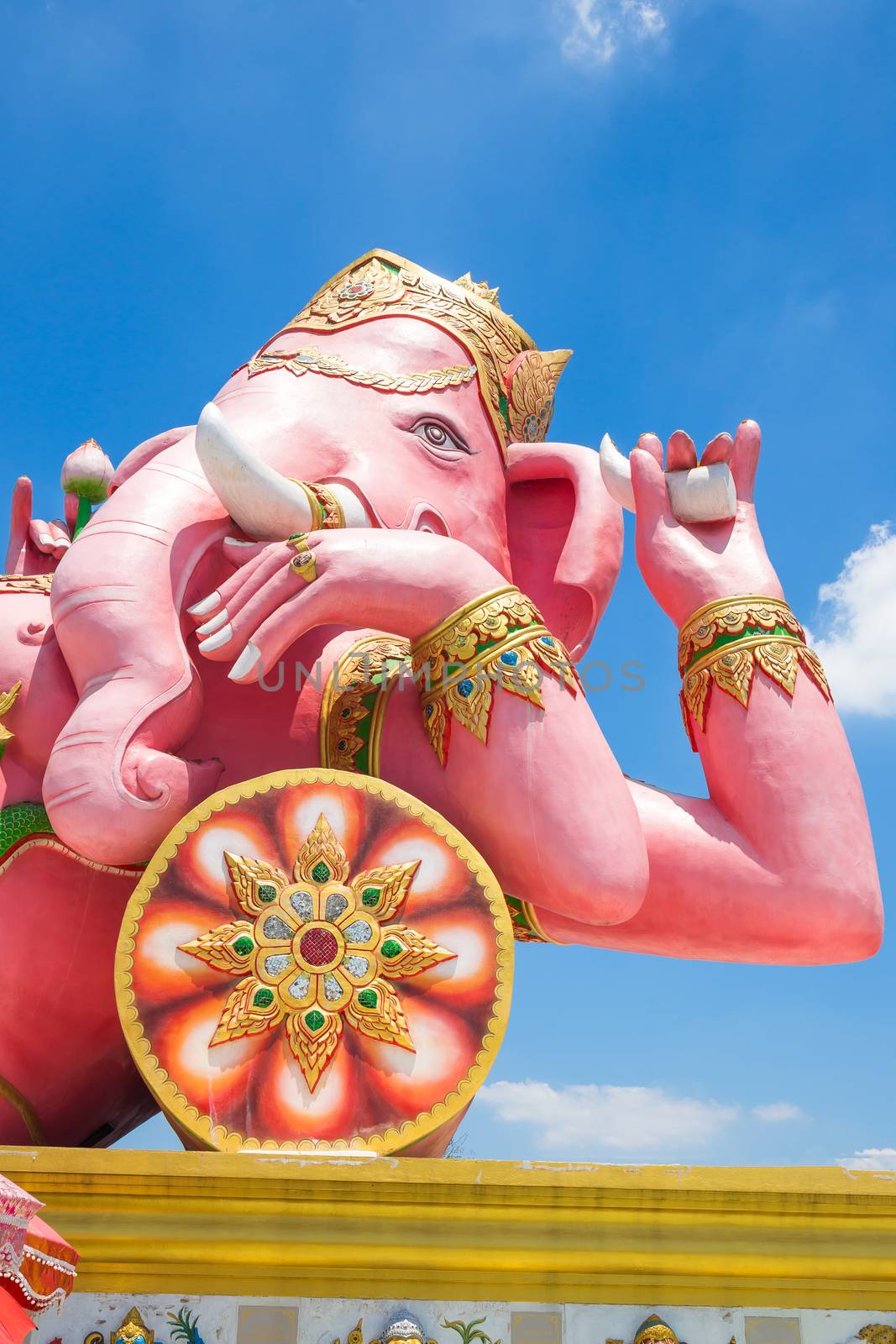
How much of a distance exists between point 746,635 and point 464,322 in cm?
195

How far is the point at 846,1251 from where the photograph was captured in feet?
11.0

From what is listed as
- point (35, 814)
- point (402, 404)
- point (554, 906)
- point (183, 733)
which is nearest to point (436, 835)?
point (554, 906)

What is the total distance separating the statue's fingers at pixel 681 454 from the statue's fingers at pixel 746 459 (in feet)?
0.49

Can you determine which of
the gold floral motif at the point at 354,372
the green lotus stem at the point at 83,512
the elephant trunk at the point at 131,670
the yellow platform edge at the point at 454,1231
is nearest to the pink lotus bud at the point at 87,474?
the green lotus stem at the point at 83,512

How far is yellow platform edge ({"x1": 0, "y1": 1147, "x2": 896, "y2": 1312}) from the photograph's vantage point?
327cm

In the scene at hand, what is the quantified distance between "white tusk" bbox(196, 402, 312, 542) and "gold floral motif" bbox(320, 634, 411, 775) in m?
0.51

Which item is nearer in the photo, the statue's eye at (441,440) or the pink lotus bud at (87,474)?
the statue's eye at (441,440)

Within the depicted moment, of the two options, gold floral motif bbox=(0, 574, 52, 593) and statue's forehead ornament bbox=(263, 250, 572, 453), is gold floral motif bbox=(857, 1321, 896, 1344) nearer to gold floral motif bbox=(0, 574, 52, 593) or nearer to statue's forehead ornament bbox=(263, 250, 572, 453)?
gold floral motif bbox=(0, 574, 52, 593)

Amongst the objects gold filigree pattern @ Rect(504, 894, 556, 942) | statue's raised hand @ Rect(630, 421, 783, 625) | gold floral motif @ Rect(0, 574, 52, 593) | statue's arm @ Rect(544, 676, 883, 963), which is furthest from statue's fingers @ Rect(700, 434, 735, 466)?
gold floral motif @ Rect(0, 574, 52, 593)

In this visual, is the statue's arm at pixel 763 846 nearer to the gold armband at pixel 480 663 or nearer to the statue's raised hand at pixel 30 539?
the gold armband at pixel 480 663

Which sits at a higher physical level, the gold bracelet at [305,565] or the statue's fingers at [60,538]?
the statue's fingers at [60,538]

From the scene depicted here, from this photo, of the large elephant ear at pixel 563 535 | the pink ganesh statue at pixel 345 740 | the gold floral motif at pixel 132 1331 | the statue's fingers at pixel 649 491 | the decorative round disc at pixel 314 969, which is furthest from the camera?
the large elephant ear at pixel 563 535

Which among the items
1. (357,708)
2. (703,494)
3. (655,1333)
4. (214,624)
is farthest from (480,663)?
(655,1333)

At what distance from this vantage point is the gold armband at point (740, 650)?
4.56 m
